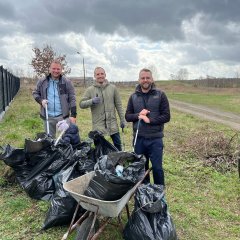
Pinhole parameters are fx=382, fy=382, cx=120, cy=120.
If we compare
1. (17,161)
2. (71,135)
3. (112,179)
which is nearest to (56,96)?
(71,135)

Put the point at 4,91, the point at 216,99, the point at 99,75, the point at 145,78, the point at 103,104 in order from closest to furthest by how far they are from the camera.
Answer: the point at 145,78 → the point at 99,75 → the point at 103,104 → the point at 4,91 → the point at 216,99

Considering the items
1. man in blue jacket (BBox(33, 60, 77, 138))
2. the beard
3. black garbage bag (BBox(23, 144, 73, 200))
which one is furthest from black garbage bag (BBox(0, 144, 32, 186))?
the beard

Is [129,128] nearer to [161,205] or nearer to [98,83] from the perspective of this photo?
[98,83]

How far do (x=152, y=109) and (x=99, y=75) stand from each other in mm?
1176

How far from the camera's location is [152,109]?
5062 millimetres

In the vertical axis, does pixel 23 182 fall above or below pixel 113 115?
below

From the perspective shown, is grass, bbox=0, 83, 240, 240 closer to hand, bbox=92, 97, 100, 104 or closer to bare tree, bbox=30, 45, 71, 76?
hand, bbox=92, 97, 100, 104

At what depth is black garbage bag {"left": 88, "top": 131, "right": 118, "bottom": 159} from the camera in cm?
531

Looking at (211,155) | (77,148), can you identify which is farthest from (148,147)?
(211,155)

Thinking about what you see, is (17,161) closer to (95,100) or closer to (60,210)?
(60,210)

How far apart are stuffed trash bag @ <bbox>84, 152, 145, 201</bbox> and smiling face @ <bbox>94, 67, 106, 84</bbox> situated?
1940 mm

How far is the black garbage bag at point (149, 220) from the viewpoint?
12.8 feet

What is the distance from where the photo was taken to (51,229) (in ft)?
14.7

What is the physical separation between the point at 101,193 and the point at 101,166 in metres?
0.35
